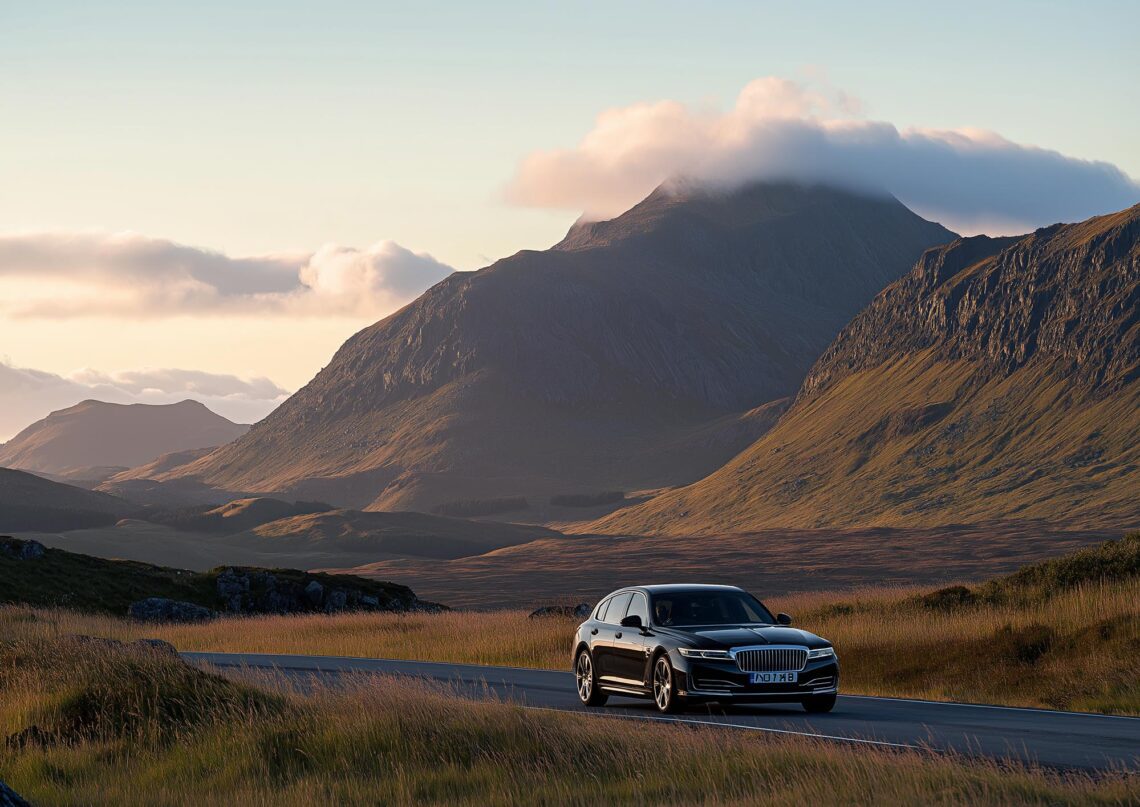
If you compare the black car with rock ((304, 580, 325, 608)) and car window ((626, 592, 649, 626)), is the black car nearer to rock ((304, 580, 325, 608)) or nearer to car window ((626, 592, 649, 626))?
car window ((626, 592, 649, 626))

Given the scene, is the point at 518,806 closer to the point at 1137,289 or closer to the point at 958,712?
the point at 958,712

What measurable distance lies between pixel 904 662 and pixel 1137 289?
184 m

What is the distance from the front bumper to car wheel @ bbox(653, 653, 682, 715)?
0.13m

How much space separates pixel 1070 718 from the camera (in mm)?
19703

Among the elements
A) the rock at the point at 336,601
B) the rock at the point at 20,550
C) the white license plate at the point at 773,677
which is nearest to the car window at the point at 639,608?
the white license plate at the point at 773,677

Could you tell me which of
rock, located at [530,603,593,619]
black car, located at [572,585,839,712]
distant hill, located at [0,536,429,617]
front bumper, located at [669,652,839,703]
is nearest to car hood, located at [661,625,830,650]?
black car, located at [572,585,839,712]

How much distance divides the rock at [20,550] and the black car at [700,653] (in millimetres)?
44402

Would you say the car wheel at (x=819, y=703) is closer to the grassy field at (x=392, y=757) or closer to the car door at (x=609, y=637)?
the car door at (x=609, y=637)

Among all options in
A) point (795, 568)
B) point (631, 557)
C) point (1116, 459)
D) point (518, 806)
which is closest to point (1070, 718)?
point (518, 806)

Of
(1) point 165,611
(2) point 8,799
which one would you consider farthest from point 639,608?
(1) point 165,611

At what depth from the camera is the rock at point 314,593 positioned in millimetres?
62000

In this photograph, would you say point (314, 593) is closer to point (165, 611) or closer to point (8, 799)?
point (165, 611)

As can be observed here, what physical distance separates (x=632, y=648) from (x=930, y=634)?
1094cm

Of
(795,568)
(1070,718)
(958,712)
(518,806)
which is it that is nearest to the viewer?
(518,806)
